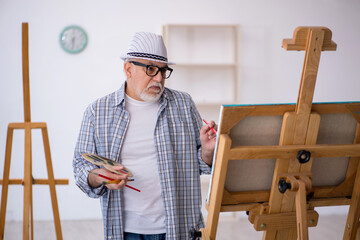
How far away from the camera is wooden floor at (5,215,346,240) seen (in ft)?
11.9

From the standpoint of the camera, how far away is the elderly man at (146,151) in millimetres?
1743

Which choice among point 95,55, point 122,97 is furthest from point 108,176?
point 95,55

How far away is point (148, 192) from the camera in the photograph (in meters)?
1.78

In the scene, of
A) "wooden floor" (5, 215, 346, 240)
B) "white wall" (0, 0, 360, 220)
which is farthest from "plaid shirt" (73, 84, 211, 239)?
"white wall" (0, 0, 360, 220)

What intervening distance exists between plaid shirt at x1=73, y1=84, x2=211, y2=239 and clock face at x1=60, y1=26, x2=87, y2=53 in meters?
2.31

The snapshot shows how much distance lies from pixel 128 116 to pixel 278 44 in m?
2.72

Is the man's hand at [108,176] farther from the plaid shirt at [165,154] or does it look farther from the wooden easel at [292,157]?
the wooden easel at [292,157]

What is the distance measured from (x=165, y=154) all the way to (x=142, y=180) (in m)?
0.16

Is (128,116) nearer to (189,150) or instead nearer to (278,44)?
(189,150)

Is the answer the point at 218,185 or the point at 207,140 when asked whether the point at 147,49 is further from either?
the point at 218,185

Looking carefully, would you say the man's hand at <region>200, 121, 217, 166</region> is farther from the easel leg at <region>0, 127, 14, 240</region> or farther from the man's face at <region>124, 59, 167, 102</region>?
the easel leg at <region>0, 127, 14, 240</region>

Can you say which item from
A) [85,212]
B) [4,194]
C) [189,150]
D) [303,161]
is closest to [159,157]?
[189,150]

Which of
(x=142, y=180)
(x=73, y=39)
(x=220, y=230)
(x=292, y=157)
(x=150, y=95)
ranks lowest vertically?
(x=220, y=230)

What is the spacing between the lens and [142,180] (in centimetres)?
179
